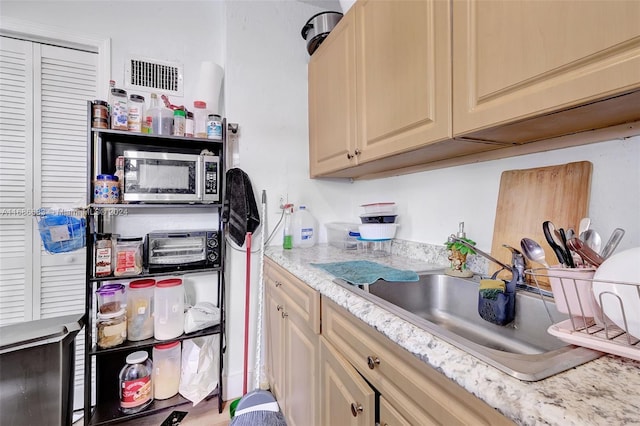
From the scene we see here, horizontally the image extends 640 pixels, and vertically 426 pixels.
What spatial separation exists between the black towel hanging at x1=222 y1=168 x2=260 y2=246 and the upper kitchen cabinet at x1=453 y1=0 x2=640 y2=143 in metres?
1.20

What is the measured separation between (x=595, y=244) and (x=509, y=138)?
1.32 ft

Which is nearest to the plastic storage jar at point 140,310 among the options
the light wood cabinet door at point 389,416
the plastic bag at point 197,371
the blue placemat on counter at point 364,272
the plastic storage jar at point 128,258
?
the plastic storage jar at point 128,258

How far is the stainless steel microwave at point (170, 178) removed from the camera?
1479 millimetres

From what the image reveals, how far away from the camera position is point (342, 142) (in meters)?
1.56

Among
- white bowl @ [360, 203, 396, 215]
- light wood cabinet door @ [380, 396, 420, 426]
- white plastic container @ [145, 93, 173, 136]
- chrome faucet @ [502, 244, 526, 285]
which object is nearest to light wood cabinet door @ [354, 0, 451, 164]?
white bowl @ [360, 203, 396, 215]

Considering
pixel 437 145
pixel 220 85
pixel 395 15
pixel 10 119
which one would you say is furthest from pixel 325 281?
pixel 10 119

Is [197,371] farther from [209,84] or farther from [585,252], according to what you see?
[585,252]

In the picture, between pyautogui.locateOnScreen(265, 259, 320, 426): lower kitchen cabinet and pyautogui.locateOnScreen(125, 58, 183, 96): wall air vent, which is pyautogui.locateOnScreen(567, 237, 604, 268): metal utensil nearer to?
pyautogui.locateOnScreen(265, 259, 320, 426): lower kitchen cabinet

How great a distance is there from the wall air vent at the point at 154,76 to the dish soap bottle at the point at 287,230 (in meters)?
1.01

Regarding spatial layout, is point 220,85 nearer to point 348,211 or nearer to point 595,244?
point 348,211

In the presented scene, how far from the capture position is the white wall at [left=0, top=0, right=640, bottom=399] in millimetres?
1578

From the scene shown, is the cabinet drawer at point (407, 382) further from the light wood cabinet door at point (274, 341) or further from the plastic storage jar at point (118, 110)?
the plastic storage jar at point (118, 110)

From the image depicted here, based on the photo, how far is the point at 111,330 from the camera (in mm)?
1476

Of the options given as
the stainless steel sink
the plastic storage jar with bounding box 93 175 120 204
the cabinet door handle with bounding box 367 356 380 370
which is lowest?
the cabinet door handle with bounding box 367 356 380 370
